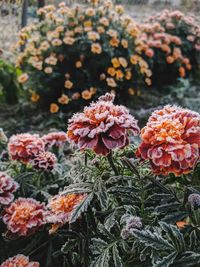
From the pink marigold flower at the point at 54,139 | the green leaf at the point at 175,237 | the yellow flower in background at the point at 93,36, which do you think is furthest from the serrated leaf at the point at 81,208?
the yellow flower in background at the point at 93,36

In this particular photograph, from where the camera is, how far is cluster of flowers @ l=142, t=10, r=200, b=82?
5176 mm

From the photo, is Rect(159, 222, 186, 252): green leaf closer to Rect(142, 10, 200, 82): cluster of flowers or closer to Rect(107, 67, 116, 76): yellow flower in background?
Rect(107, 67, 116, 76): yellow flower in background

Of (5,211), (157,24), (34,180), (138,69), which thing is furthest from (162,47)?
(5,211)

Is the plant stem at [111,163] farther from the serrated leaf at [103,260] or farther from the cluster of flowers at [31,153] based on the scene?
the cluster of flowers at [31,153]

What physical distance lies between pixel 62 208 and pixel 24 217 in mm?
184

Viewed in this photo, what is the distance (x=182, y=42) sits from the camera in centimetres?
543

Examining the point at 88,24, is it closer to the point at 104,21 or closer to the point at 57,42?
the point at 104,21

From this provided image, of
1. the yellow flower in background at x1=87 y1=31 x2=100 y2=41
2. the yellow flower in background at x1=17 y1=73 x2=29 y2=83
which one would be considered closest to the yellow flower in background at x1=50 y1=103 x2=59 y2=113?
the yellow flower in background at x1=17 y1=73 x2=29 y2=83

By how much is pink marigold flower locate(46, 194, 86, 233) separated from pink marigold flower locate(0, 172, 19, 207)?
24 cm

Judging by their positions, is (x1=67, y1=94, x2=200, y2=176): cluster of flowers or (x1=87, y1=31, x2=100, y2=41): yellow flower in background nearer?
(x1=67, y1=94, x2=200, y2=176): cluster of flowers

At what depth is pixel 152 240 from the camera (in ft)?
4.21

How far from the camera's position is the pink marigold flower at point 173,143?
134 centimetres

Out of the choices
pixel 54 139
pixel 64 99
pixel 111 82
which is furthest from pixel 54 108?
pixel 54 139

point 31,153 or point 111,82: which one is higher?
point 31,153
